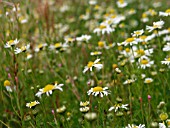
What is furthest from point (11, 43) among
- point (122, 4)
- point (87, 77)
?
point (122, 4)

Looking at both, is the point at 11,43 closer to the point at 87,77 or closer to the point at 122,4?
the point at 87,77

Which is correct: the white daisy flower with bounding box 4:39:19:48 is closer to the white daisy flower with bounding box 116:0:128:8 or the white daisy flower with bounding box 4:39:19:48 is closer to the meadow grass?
the meadow grass

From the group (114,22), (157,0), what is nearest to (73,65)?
(114,22)

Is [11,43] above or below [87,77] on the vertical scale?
above

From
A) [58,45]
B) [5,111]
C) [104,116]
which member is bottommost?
[5,111]

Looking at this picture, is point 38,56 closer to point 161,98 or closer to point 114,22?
point 114,22

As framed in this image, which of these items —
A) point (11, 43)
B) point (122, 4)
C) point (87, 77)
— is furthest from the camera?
point (122, 4)

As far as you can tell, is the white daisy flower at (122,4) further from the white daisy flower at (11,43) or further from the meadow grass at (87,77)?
the white daisy flower at (11,43)

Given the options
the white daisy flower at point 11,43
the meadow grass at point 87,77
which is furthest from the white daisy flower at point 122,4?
the white daisy flower at point 11,43
